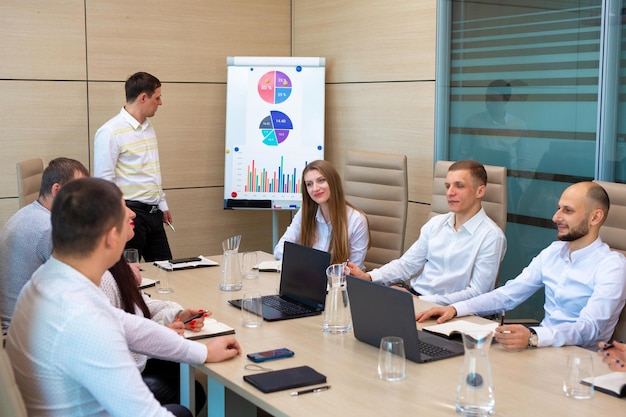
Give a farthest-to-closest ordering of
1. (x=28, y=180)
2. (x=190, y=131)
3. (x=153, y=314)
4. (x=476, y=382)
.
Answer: (x=190, y=131) → (x=28, y=180) → (x=153, y=314) → (x=476, y=382)

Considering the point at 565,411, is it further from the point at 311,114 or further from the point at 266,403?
the point at 311,114

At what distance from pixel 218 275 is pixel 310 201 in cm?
79

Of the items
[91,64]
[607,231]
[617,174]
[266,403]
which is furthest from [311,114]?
[266,403]

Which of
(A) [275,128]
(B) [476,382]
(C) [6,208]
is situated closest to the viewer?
(B) [476,382]

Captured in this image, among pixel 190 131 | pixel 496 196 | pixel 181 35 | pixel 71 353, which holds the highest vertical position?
pixel 181 35

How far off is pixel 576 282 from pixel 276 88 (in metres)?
3.52

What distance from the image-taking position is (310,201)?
4570mm

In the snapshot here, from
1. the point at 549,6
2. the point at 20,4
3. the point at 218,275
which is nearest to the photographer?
the point at 218,275

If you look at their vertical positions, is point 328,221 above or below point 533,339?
above

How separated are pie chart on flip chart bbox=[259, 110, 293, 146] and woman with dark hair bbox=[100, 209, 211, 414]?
3.16 meters

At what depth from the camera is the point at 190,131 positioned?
650 cm

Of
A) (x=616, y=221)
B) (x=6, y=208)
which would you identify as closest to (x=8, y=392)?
(x=616, y=221)

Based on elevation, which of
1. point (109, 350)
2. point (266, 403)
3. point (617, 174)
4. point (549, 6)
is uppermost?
point (549, 6)

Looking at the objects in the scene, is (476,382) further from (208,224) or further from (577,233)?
(208,224)
